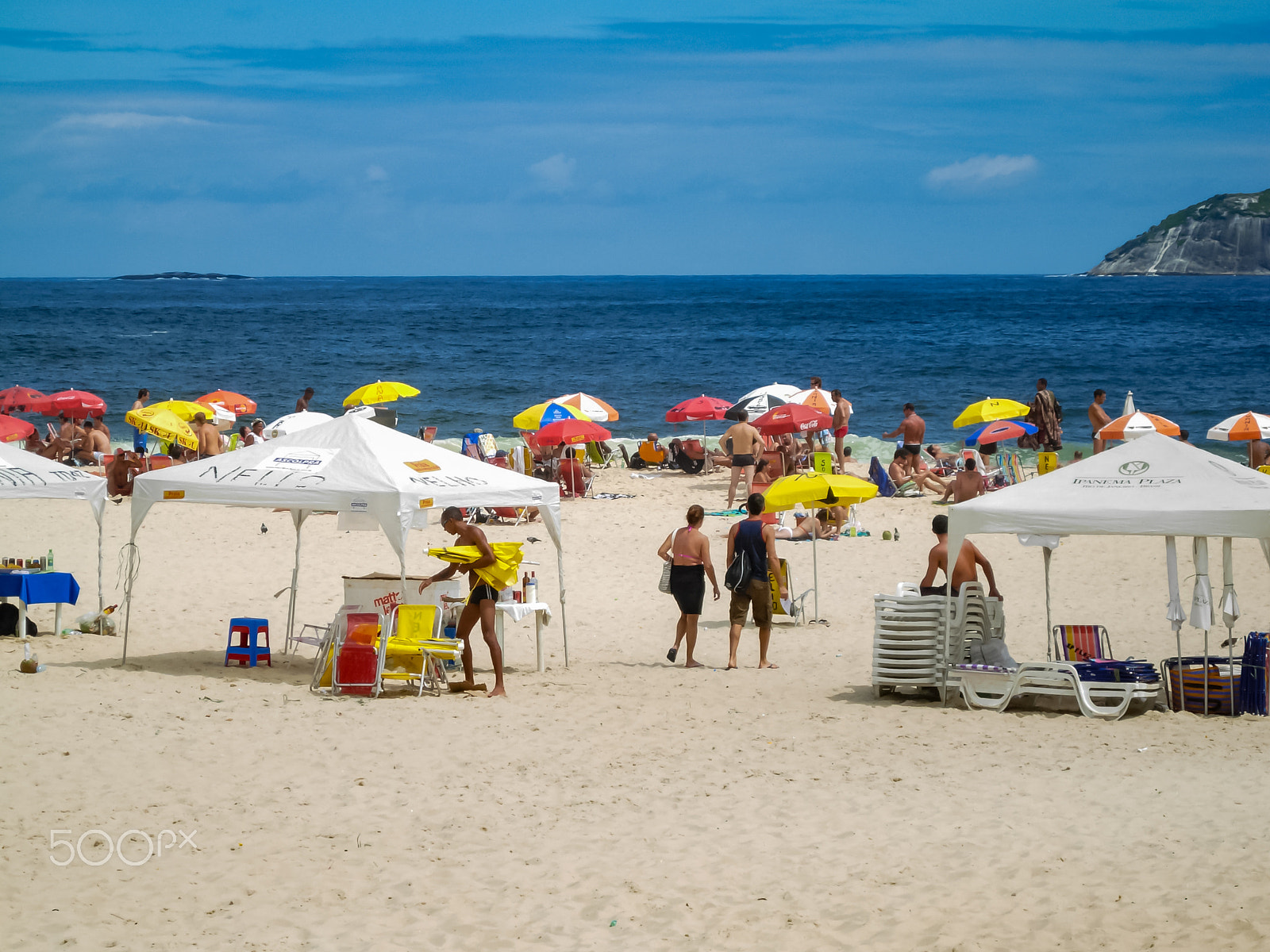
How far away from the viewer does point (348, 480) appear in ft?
28.3

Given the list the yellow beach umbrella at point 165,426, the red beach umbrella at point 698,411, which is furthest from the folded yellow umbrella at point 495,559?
the red beach umbrella at point 698,411

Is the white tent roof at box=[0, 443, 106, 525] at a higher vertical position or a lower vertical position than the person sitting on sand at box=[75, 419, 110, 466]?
lower

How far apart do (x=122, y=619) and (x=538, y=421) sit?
875 centimetres

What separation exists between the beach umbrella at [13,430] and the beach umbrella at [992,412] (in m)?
13.5

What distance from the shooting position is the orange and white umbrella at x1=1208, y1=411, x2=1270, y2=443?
1730 centimetres

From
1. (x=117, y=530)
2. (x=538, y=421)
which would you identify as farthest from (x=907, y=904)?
(x=538, y=421)

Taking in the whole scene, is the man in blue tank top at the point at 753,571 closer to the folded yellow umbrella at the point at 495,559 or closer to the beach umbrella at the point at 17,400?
the folded yellow umbrella at the point at 495,559

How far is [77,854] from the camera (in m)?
5.52

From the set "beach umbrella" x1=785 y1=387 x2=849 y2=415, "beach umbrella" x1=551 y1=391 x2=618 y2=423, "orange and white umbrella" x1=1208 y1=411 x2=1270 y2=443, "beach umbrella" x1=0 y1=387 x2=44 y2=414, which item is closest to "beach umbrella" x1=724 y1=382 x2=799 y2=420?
"beach umbrella" x1=785 y1=387 x2=849 y2=415

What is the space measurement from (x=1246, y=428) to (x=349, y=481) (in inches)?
548

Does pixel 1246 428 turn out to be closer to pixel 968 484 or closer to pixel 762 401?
pixel 968 484

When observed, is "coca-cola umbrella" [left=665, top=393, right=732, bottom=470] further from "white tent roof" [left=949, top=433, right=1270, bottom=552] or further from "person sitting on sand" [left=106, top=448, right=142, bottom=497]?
"white tent roof" [left=949, top=433, right=1270, bottom=552]

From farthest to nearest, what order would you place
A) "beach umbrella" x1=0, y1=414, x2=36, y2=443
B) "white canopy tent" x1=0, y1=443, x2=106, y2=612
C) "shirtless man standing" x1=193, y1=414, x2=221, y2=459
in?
"shirtless man standing" x1=193, y1=414, x2=221, y2=459
"beach umbrella" x1=0, y1=414, x2=36, y2=443
"white canopy tent" x1=0, y1=443, x2=106, y2=612

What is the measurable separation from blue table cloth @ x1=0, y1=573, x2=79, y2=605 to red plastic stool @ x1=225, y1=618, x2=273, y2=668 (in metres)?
1.63
